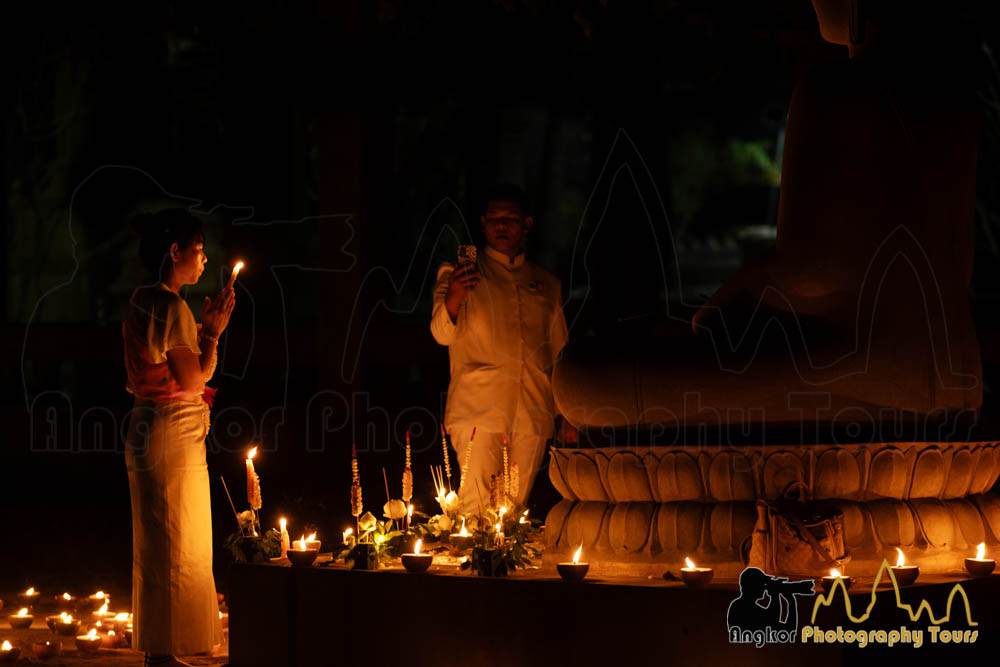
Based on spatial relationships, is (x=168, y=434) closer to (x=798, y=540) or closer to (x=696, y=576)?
(x=696, y=576)

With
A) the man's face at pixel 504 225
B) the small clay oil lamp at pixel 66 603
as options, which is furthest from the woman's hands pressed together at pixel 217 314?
the small clay oil lamp at pixel 66 603

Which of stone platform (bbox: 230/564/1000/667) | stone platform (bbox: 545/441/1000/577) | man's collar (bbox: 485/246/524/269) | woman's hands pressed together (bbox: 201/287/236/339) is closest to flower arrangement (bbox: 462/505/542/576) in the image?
stone platform (bbox: 230/564/1000/667)

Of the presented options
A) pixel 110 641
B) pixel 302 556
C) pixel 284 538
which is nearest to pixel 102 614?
pixel 110 641

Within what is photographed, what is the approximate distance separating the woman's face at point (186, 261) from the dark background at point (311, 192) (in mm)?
1305

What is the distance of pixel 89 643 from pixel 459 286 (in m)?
2.12

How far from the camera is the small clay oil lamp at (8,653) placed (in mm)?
5426

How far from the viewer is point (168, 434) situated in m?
5.28

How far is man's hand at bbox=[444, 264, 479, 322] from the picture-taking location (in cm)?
605

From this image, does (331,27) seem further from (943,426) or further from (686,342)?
(943,426)

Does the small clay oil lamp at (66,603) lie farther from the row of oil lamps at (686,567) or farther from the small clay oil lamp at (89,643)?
the row of oil lamps at (686,567)

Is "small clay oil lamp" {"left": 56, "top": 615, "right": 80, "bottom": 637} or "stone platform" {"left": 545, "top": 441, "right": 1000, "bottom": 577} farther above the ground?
"stone platform" {"left": 545, "top": 441, "right": 1000, "bottom": 577}

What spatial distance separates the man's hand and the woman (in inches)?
45.2

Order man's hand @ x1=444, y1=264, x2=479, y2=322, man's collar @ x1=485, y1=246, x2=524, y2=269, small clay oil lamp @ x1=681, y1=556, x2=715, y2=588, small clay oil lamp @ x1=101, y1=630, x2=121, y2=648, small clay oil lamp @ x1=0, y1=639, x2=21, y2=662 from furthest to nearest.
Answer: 1. man's collar @ x1=485, y1=246, x2=524, y2=269
2. man's hand @ x1=444, y1=264, x2=479, y2=322
3. small clay oil lamp @ x1=101, y1=630, x2=121, y2=648
4. small clay oil lamp @ x1=0, y1=639, x2=21, y2=662
5. small clay oil lamp @ x1=681, y1=556, x2=715, y2=588

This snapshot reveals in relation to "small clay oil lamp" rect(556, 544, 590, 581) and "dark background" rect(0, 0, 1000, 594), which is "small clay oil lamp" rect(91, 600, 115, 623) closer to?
"dark background" rect(0, 0, 1000, 594)
